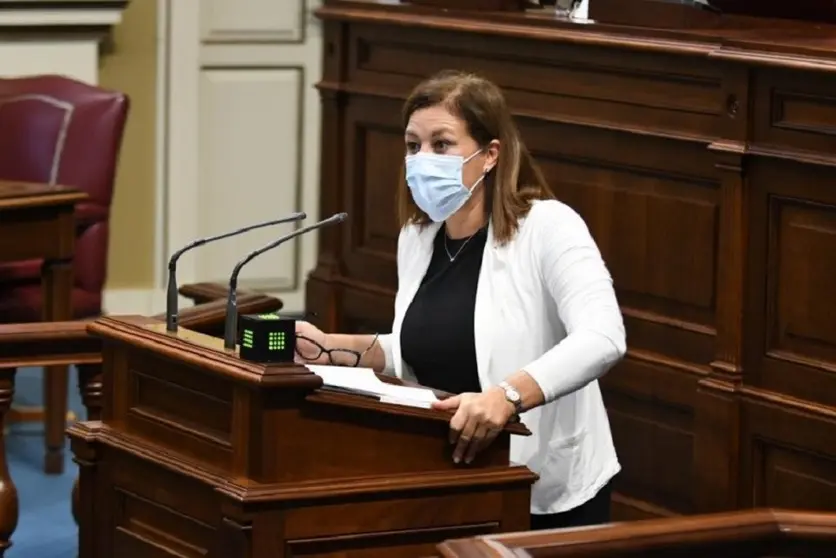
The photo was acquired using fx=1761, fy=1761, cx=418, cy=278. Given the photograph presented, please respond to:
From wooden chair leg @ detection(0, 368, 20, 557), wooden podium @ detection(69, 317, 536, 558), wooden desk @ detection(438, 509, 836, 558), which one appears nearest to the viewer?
wooden desk @ detection(438, 509, 836, 558)

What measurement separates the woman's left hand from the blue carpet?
1895 mm

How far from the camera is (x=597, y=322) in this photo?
2732 mm

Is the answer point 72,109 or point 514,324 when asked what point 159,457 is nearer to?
point 514,324

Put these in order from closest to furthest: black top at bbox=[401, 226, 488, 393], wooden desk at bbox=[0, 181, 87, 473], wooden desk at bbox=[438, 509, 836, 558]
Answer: wooden desk at bbox=[438, 509, 836, 558] → black top at bbox=[401, 226, 488, 393] → wooden desk at bbox=[0, 181, 87, 473]

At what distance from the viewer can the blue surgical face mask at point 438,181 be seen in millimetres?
2939

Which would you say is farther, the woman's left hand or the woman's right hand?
the woman's right hand

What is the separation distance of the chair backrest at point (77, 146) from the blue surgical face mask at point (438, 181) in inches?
89.7

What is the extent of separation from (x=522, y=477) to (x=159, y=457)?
1.77ft

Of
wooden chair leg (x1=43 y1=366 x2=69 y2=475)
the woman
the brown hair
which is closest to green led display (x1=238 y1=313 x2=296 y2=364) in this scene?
the woman

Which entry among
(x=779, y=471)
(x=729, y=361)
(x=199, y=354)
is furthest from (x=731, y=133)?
(x=199, y=354)

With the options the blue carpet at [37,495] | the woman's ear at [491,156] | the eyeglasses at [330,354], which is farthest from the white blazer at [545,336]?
the blue carpet at [37,495]

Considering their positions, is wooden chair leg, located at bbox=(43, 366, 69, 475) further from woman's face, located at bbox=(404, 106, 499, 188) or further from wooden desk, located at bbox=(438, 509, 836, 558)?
wooden desk, located at bbox=(438, 509, 836, 558)

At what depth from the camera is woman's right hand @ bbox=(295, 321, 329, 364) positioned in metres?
2.98

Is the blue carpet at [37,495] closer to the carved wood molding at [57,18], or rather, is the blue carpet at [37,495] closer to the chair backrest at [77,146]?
the chair backrest at [77,146]
